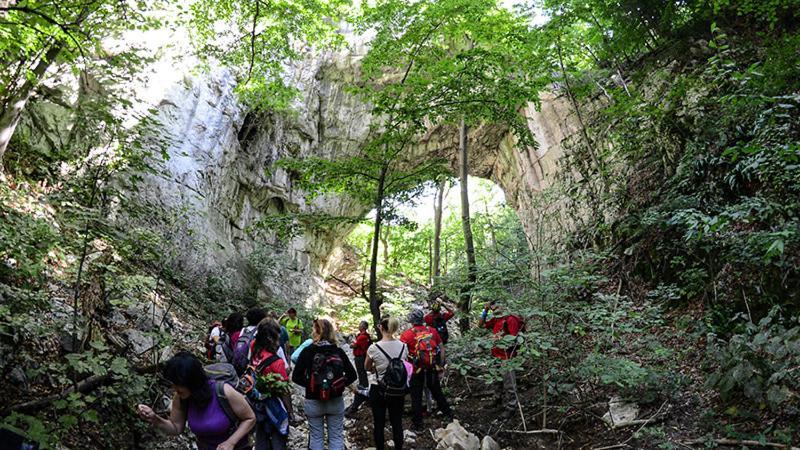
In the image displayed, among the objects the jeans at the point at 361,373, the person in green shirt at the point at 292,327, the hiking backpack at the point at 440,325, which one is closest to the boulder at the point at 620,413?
the hiking backpack at the point at 440,325

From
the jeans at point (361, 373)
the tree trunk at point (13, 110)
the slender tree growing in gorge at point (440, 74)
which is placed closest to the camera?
the tree trunk at point (13, 110)

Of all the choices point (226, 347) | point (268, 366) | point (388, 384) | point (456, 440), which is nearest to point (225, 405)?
point (268, 366)

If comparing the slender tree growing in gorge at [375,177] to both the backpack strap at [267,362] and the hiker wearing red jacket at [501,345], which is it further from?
the backpack strap at [267,362]

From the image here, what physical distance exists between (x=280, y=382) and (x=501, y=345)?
222cm

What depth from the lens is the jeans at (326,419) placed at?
3.75m

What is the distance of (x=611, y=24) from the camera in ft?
31.6

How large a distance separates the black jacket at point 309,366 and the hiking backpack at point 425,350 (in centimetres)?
158

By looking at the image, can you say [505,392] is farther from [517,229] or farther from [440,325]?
[517,229]

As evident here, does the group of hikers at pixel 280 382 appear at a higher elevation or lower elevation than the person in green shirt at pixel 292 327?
lower

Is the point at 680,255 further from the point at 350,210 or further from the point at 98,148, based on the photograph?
the point at 350,210

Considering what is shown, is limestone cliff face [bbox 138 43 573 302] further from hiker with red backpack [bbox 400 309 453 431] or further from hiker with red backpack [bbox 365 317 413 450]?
hiker with red backpack [bbox 365 317 413 450]

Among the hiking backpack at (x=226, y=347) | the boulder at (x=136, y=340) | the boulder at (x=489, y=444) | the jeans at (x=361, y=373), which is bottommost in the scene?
the boulder at (x=489, y=444)

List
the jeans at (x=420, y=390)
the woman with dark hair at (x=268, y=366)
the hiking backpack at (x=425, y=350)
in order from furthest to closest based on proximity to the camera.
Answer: the jeans at (x=420, y=390) < the hiking backpack at (x=425, y=350) < the woman with dark hair at (x=268, y=366)

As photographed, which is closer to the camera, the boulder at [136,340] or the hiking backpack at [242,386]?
the hiking backpack at [242,386]
